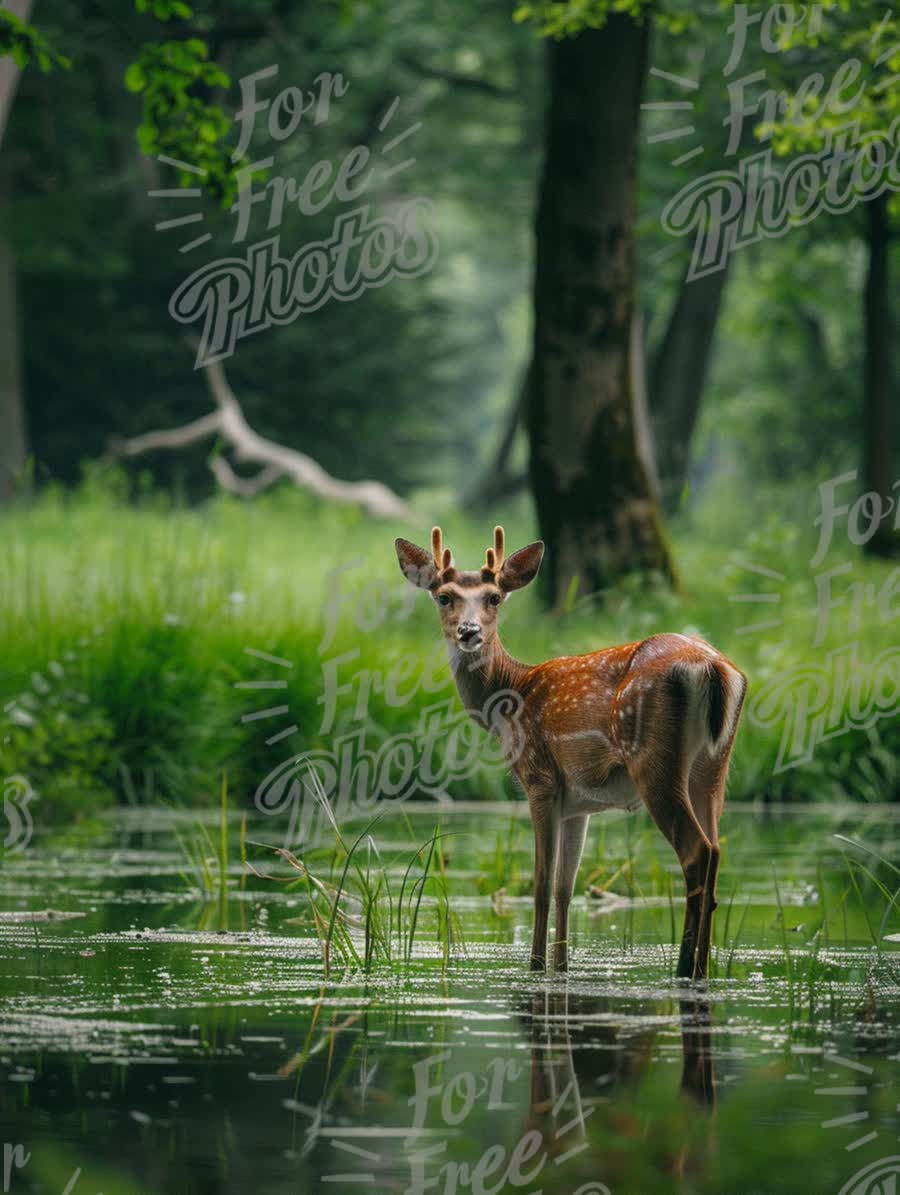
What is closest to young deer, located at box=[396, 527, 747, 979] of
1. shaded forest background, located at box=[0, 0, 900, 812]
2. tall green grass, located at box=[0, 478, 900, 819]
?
shaded forest background, located at box=[0, 0, 900, 812]

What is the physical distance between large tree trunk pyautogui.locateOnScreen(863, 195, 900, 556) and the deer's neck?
58.5 feet

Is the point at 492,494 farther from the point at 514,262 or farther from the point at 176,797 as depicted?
the point at 176,797

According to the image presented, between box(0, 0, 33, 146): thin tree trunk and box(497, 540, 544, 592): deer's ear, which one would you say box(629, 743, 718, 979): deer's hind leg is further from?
box(0, 0, 33, 146): thin tree trunk

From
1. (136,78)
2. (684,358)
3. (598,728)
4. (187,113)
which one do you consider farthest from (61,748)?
(684,358)

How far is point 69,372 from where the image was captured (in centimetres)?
3631

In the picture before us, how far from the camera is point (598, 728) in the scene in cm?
830

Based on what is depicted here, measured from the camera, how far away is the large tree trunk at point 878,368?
26422 millimetres

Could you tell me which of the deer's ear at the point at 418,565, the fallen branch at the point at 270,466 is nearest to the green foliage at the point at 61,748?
the deer's ear at the point at 418,565

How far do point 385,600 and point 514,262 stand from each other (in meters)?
42.5

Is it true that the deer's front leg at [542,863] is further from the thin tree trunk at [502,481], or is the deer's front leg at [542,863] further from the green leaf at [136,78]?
the thin tree trunk at [502,481]

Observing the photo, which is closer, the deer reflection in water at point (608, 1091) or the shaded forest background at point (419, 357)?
the deer reflection in water at point (608, 1091)

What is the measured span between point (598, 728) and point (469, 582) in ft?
2.47

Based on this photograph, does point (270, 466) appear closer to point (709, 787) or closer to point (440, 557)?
point (440, 557)

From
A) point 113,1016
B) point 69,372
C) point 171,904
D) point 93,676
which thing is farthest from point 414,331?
point 113,1016
